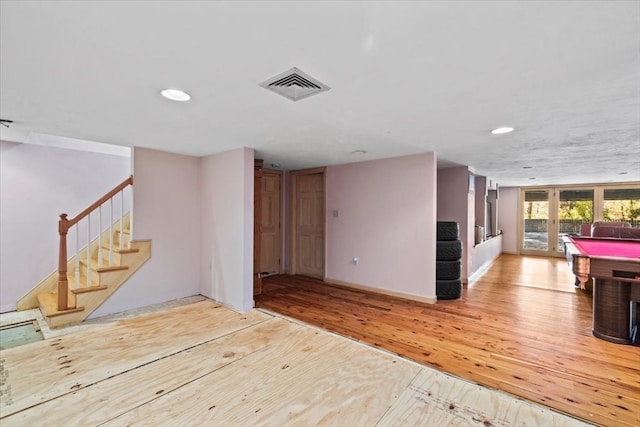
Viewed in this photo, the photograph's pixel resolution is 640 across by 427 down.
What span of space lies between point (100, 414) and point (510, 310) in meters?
4.35

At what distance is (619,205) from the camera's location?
762 centimetres

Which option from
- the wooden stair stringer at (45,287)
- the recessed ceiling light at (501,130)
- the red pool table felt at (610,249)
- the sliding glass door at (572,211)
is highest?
the recessed ceiling light at (501,130)

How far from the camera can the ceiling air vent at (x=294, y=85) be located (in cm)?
178

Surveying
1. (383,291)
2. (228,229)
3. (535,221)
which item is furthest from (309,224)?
(535,221)

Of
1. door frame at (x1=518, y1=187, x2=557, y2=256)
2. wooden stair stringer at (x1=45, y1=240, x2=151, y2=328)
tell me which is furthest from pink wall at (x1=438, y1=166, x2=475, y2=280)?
wooden stair stringer at (x1=45, y1=240, x2=151, y2=328)

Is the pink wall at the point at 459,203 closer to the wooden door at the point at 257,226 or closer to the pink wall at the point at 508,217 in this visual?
the wooden door at the point at 257,226

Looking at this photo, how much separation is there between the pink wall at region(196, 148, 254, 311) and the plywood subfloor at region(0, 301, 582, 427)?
875 mm

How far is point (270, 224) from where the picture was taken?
586 cm

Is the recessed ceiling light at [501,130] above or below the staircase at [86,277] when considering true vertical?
above

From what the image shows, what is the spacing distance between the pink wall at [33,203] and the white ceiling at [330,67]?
1.16m

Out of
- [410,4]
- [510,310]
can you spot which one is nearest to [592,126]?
[510,310]

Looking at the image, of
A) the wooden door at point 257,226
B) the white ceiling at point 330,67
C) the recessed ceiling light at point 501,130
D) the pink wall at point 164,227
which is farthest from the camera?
the wooden door at point 257,226

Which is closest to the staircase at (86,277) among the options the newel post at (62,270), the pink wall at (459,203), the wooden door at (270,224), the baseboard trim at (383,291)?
the newel post at (62,270)

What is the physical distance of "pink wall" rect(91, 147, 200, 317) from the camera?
12.4ft
